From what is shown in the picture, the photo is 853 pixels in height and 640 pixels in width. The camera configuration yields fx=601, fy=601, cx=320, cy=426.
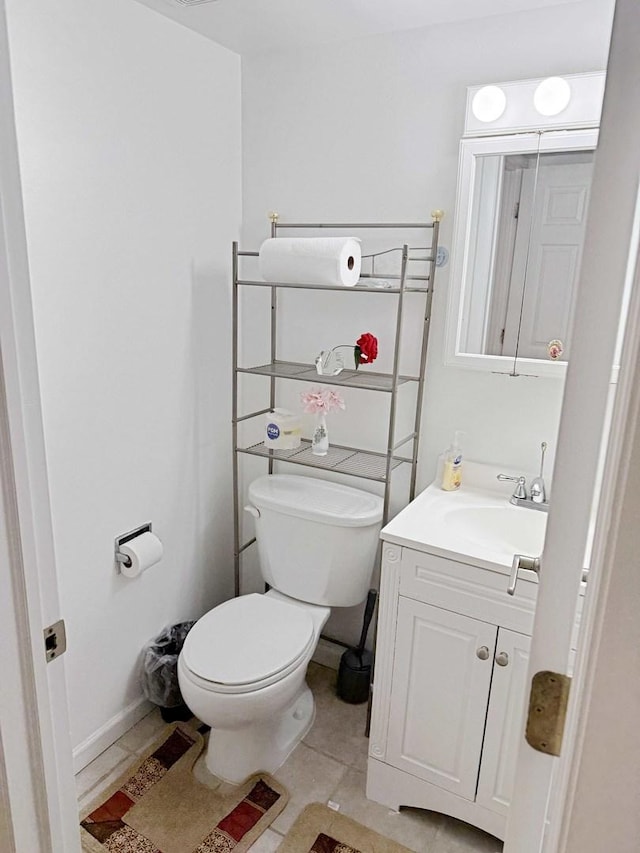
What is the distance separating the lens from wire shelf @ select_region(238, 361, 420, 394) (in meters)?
1.95

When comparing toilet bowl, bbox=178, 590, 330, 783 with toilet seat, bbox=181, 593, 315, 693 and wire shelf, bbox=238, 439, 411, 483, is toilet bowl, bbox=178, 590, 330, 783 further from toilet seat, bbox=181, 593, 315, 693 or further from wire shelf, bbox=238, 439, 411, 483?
wire shelf, bbox=238, 439, 411, 483

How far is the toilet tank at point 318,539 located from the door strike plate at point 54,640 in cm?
115

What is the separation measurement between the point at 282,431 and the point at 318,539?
1.31 ft

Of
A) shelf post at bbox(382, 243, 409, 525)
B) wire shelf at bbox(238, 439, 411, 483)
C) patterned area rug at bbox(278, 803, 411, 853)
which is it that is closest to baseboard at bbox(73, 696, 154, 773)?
patterned area rug at bbox(278, 803, 411, 853)

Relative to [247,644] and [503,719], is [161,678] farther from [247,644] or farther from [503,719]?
[503,719]

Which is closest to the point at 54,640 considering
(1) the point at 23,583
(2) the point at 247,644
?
(1) the point at 23,583

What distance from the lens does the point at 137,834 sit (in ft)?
5.53

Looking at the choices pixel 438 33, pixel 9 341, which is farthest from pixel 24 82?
pixel 438 33

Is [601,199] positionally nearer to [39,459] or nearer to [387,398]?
[39,459]

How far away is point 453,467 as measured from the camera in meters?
1.95

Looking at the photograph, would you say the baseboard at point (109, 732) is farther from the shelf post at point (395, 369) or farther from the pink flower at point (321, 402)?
the pink flower at point (321, 402)

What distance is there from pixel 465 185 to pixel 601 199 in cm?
140

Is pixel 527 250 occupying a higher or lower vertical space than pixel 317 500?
higher

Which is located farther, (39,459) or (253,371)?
(253,371)
